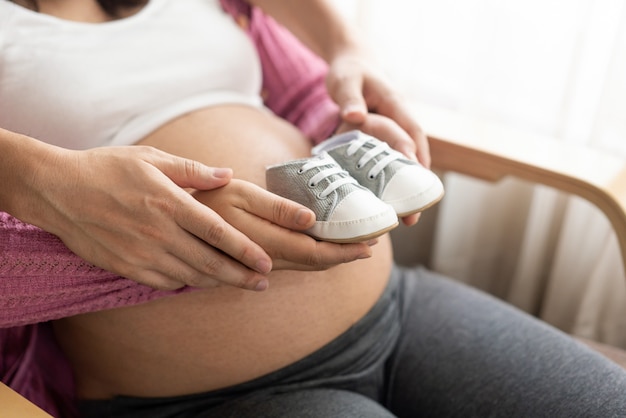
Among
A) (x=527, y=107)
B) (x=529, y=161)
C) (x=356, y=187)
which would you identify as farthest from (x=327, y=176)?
(x=527, y=107)

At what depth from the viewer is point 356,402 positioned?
873mm

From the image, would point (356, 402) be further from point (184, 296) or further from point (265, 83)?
point (265, 83)

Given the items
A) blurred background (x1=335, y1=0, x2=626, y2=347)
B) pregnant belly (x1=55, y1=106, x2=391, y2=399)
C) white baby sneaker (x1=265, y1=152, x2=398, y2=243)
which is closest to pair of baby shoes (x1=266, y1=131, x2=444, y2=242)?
white baby sneaker (x1=265, y1=152, x2=398, y2=243)

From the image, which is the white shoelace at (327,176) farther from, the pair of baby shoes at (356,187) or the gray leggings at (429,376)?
the gray leggings at (429,376)

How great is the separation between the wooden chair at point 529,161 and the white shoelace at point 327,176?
1.21ft

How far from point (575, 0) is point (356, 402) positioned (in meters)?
0.82

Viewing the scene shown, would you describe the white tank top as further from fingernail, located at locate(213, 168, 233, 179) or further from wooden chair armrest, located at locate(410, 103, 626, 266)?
wooden chair armrest, located at locate(410, 103, 626, 266)

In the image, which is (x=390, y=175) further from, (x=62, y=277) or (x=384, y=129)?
(x=62, y=277)

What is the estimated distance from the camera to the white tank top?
875 millimetres

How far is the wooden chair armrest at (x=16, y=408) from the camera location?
687 mm

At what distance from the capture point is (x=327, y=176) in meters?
0.76

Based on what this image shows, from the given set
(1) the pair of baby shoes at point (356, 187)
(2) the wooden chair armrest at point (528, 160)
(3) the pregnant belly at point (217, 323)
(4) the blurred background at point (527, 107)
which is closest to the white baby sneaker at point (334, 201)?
(1) the pair of baby shoes at point (356, 187)

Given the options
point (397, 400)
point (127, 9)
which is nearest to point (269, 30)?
point (127, 9)

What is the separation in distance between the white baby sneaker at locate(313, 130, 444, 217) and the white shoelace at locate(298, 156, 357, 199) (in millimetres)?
32
